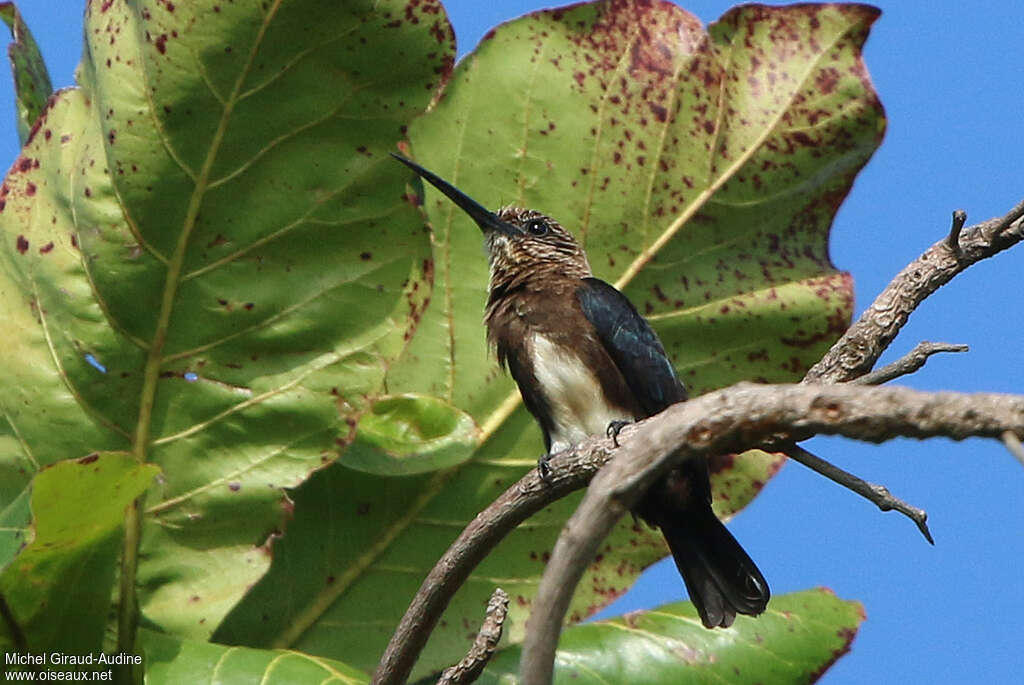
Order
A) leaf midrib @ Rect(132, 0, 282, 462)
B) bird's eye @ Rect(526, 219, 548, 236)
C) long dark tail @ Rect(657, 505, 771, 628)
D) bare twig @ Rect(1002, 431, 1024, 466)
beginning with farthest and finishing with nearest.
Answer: bird's eye @ Rect(526, 219, 548, 236)
long dark tail @ Rect(657, 505, 771, 628)
leaf midrib @ Rect(132, 0, 282, 462)
bare twig @ Rect(1002, 431, 1024, 466)

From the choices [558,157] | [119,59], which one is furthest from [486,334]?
[119,59]

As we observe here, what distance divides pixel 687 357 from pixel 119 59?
69.1 inches

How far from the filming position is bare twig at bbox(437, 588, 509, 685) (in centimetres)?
267

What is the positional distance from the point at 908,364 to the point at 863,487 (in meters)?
0.32

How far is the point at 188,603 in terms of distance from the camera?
354 centimetres

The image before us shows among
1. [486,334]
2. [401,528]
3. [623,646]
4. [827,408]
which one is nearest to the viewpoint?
[827,408]

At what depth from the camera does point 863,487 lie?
8.53 ft

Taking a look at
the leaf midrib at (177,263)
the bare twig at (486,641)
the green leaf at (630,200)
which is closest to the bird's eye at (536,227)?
the green leaf at (630,200)

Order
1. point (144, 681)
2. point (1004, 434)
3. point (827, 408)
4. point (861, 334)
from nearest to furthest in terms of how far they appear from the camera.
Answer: point (1004, 434), point (827, 408), point (861, 334), point (144, 681)

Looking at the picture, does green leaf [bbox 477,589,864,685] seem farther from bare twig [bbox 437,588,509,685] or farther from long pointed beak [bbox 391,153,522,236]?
long pointed beak [bbox 391,153,522,236]

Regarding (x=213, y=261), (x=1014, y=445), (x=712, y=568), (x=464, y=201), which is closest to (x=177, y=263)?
(x=213, y=261)

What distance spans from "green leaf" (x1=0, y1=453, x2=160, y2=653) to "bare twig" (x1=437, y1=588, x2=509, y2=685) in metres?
0.75

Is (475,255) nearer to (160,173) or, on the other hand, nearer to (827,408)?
(160,173)

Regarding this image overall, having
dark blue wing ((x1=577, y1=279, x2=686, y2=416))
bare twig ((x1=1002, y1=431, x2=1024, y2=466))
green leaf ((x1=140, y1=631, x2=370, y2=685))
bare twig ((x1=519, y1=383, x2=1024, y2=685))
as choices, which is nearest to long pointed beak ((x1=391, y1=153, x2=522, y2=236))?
dark blue wing ((x1=577, y1=279, x2=686, y2=416))
